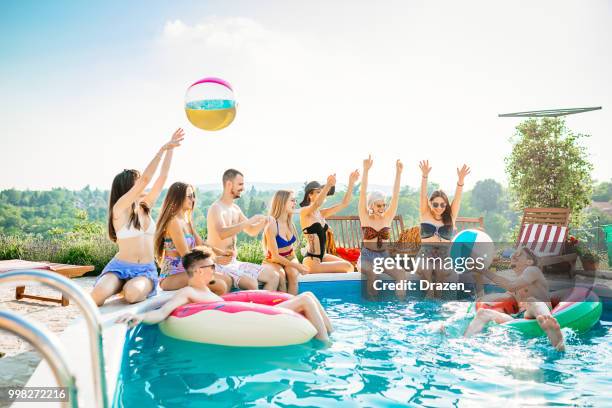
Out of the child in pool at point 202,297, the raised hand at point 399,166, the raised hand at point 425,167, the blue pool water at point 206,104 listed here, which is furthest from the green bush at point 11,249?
the raised hand at point 425,167

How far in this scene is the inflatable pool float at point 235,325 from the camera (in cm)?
397

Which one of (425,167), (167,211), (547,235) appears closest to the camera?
(167,211)

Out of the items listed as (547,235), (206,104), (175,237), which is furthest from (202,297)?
(547,235)

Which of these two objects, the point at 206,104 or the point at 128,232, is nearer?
the point at 128,232

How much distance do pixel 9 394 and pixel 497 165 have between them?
11207 millimetres

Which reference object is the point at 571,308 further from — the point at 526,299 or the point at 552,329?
the point at 552,329

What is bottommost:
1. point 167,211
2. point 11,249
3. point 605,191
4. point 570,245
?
point 11,249

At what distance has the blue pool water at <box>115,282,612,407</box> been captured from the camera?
124 inches

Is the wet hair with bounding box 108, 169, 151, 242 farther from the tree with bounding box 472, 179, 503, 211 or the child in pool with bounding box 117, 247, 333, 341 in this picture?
the tree with bounding box 472, 179, 503, 211

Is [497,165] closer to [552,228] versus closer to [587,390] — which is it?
[552,228]

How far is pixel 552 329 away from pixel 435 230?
89.6 inches

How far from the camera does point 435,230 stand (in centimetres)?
641

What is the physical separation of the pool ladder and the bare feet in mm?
3762

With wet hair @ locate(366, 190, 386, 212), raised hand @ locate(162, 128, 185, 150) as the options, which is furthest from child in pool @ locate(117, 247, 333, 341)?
wet hair @ locate(366, 190, 386, 212)
